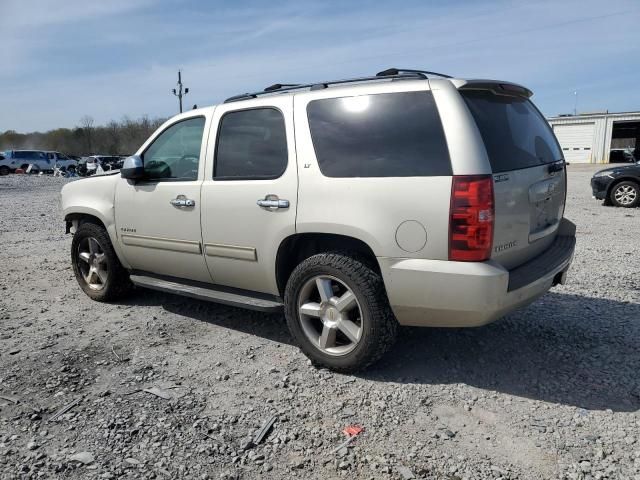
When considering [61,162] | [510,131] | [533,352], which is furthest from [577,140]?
[510,131]

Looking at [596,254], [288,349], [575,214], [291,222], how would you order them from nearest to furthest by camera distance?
[291,222] < [288,349] < [596,254] < [575,214]

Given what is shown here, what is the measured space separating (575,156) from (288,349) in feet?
150

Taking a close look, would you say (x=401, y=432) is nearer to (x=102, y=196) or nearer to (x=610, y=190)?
(x=102, y=196)

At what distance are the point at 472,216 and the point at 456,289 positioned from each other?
1.43 feet

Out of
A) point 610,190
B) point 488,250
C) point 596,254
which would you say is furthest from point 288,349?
point 610,190

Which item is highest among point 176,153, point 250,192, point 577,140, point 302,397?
point 577,140

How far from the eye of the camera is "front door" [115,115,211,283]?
4219 millimetres

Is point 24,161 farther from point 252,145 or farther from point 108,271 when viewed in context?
point 252,145

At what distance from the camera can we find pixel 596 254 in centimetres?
693

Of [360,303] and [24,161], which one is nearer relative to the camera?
[360,303]

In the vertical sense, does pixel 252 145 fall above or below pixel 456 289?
above

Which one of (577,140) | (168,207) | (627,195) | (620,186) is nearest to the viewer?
(168,207)

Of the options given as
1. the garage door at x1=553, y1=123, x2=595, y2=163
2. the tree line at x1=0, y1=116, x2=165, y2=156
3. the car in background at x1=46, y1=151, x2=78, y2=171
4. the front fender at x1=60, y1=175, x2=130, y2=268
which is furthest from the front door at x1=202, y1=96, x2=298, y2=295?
the tree line at x1=0, y1=116, x2=165, y2=156

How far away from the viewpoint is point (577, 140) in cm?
4338
